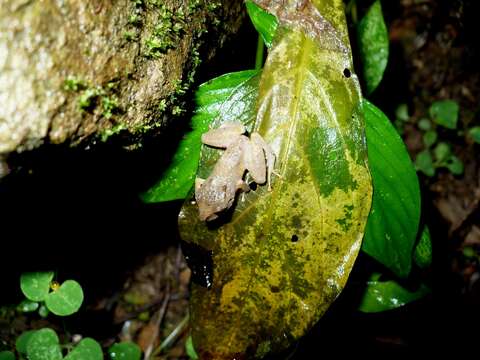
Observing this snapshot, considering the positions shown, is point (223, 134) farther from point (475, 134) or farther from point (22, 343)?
point (475, 134)

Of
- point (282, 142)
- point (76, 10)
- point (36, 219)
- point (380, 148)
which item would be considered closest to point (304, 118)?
point (282, 142)

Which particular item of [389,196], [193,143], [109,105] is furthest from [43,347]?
[389,196]

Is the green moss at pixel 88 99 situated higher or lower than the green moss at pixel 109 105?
higher

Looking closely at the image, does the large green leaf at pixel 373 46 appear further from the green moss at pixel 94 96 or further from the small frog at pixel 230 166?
the green moss at pixel 94 96

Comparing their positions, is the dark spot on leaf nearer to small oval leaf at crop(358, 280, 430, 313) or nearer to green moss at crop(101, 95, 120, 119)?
green moss at crop(101, 95, 120, 119)

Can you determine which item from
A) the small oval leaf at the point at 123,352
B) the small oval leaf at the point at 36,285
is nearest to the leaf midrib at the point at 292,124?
the small oval leaf at the point at 36,285

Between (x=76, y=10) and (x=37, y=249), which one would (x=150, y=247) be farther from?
(x=76, y=10)
